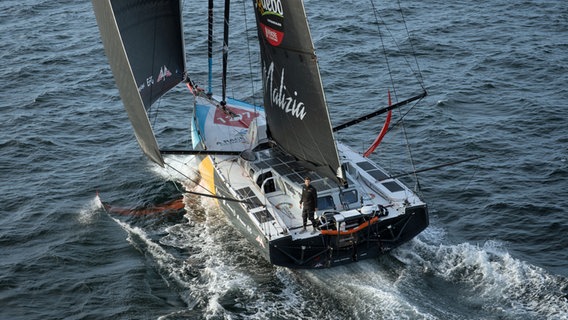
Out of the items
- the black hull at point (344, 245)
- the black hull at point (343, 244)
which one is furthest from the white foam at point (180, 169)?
the black hull at point (344, 245)

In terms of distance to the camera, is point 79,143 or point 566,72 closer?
point 79,143

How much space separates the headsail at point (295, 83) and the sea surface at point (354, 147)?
387 cm

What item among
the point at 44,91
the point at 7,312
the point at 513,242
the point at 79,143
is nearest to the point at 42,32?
the point at 44,91

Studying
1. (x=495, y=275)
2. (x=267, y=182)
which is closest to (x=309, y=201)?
(x=267, y=182)

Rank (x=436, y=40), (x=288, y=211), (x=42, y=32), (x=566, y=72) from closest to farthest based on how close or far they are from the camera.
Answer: (x=288, y=211) < (x=566, y=72) < (x=436, y=40) < (x=42, y=32)

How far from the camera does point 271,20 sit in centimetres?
2469

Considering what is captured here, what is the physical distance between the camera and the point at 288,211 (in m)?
26.2

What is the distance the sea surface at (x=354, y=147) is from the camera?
80.2 feet

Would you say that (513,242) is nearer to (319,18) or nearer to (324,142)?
→ (324,142)

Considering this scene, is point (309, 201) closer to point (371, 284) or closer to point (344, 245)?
point (344, 245)

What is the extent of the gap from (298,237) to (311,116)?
3.69 meters

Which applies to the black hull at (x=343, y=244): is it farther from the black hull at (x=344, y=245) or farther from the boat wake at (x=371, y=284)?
the boat wake at (x=371, y=284)

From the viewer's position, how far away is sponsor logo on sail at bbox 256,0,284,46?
24.1 metres

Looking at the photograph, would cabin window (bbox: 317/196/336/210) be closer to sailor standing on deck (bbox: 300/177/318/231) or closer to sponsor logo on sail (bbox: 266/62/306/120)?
sailor standing on deck (bbox: 300/177/318/231)
